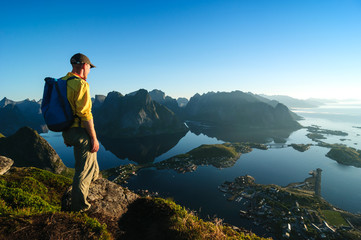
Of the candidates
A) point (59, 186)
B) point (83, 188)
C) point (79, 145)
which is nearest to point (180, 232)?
point (83, 188)

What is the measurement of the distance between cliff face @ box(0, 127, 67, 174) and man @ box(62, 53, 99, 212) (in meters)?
69.5

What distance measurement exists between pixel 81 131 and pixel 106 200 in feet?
10.4

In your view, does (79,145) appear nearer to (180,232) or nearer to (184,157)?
(180,232)

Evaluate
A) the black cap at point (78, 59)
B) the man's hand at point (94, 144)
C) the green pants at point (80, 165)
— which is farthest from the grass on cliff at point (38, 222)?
the black cap at point (78, 59)

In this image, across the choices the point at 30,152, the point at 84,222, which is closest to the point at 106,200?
the point at 84,222

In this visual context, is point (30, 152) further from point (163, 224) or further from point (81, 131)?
point (163, 224)

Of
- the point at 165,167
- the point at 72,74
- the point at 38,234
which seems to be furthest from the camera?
the point at 165,167

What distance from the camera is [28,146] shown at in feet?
200

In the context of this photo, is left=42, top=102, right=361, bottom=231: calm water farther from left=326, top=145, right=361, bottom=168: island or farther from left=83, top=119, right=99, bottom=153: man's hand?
left=83, top=119, right=99, bottom=153: man's hand

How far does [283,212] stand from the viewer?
40406mm

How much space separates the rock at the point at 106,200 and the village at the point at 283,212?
139ft

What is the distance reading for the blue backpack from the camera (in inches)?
156

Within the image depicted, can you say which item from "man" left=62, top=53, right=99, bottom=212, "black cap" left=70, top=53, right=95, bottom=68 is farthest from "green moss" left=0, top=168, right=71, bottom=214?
"black cap" left=70, top=53, right=95, bottom=68

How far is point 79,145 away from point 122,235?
3.07 meters
